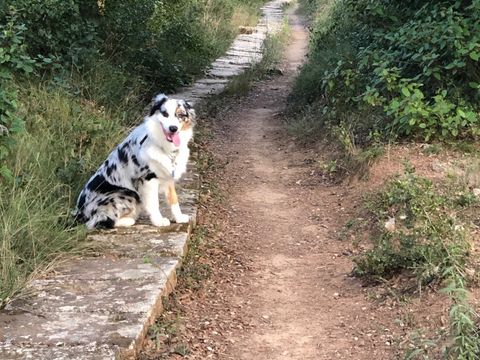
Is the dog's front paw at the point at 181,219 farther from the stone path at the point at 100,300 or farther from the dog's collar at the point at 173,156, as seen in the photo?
the dog's collar at the point at 173,156

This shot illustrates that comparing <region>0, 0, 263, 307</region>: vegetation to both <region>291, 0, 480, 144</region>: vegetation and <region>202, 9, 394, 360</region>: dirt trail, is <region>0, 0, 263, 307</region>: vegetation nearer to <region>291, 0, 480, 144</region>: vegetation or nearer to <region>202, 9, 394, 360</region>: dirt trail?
<region>202, 9, 394, 360</region>: dirt trail

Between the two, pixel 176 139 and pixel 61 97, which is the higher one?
pixel 176 139

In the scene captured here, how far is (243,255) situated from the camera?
18.0 feet

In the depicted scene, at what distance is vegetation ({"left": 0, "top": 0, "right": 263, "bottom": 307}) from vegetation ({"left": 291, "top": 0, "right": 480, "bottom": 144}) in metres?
2.82

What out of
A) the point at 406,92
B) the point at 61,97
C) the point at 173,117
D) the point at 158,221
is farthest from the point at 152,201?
the point at 406,92

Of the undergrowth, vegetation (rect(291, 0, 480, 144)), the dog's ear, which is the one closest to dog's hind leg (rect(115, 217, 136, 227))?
the dog's ear

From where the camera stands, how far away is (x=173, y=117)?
17.0 feet

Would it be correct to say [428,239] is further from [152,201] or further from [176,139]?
[152,201]

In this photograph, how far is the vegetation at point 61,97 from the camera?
4.60 meters

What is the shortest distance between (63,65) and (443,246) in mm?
5816

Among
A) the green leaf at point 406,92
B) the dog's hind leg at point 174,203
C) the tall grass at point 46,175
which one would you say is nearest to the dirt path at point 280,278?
the dog's hind leg at point 174,203

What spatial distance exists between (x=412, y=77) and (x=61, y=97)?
4.13 m

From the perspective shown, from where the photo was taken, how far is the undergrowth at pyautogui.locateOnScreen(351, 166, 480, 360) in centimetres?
326

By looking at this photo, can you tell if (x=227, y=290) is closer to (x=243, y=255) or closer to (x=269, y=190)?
(x=243, y=255)
